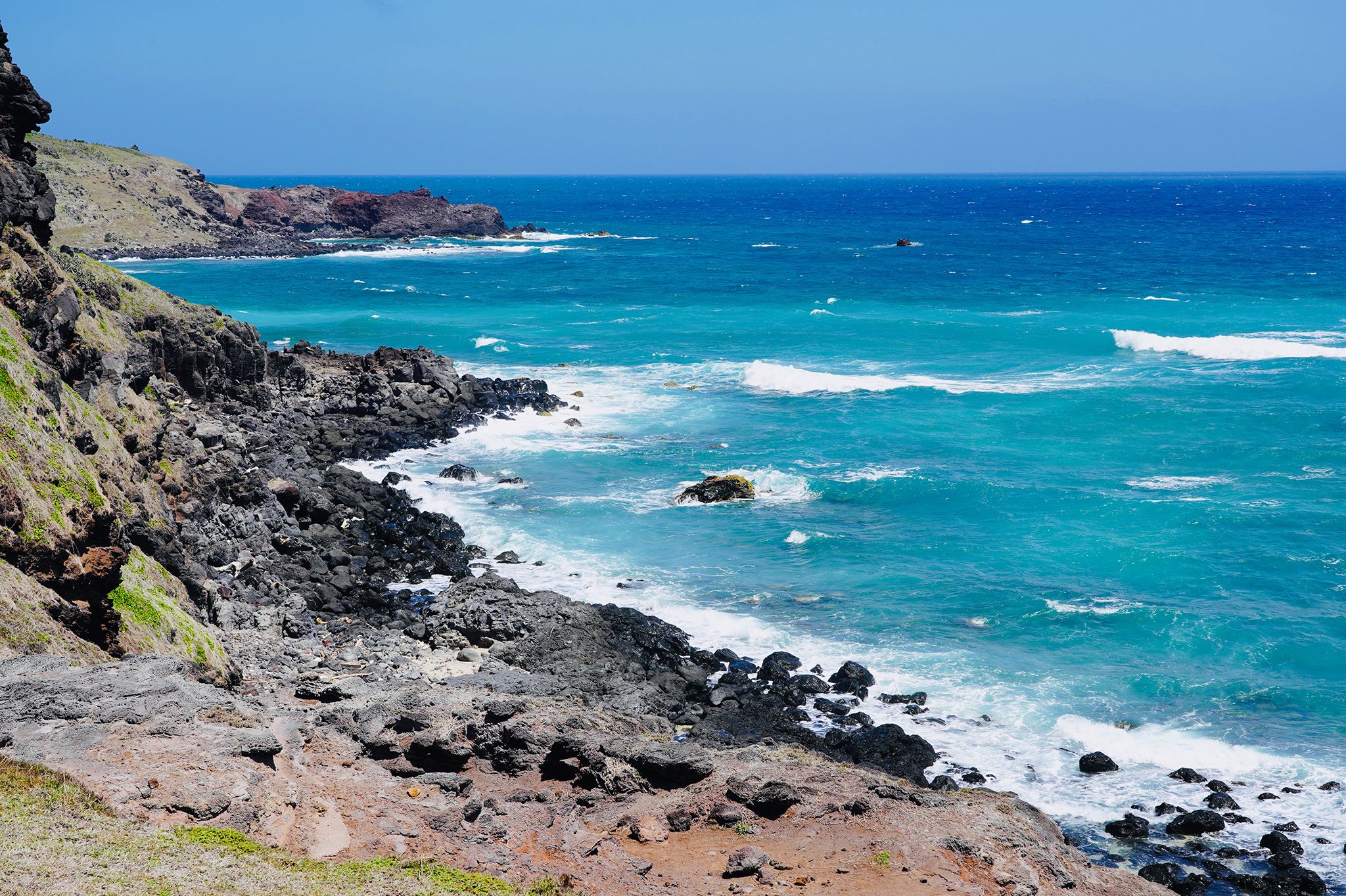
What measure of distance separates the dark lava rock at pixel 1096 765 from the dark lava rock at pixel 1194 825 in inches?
71.9

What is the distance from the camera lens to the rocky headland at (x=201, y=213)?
100125 millimetres

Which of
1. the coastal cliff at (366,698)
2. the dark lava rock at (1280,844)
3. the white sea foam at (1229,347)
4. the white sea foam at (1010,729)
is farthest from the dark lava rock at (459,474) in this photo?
the white sea foam at (1229,347)

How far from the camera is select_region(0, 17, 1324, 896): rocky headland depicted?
38.0ft

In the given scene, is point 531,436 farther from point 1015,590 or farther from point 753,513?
point 1015,590

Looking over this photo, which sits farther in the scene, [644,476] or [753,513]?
[644,476]

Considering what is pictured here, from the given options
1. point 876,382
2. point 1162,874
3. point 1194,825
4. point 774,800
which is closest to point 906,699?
point 1194,825

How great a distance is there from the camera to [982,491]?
33.4 metres

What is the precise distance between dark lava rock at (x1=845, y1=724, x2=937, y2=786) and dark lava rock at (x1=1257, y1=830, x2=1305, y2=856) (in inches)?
210

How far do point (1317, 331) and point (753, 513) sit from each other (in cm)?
4899

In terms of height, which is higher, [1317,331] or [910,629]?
[1317,331]

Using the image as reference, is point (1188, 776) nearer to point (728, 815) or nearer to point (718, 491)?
point (728, 815)

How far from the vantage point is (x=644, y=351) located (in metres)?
59.6

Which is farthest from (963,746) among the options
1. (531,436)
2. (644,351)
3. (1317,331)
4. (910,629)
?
(1317,331)

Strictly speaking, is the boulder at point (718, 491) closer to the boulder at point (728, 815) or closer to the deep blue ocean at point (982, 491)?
the deep blue ocean at point (982, 491)
